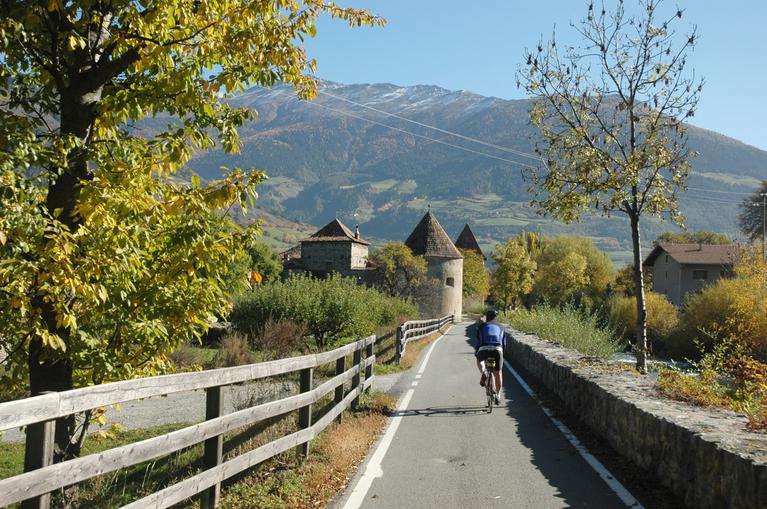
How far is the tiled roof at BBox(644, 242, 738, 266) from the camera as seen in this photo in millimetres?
67062

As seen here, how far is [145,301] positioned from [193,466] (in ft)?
6.98

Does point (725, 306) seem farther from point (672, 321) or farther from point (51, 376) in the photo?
point (51, 376)

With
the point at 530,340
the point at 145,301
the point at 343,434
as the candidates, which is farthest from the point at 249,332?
the point at 145,301

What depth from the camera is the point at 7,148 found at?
5.62m

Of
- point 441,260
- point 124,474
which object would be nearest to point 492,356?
point 124,474

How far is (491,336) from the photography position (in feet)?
41.8

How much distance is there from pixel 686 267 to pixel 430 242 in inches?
1057

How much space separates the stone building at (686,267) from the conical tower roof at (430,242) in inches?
872

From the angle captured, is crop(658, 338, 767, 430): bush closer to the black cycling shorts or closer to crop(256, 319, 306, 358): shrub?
the black cycling shorts

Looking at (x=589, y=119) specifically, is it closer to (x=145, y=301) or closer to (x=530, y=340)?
(x=530, y=340)

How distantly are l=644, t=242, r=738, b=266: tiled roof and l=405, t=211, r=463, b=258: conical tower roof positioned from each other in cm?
2206

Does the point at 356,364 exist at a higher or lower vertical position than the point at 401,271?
lower

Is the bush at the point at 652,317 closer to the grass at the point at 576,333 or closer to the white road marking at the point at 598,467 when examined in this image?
the grass at the point at 576,333

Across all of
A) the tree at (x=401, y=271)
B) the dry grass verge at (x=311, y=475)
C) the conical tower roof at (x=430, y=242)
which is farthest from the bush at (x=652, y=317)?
the dry grass verge at (x=311, y=475)
